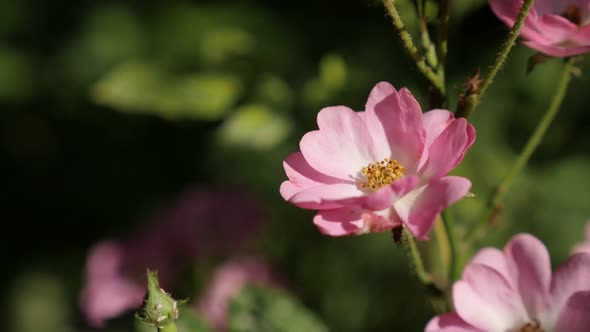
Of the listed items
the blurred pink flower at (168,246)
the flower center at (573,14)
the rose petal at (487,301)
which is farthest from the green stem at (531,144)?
the blurred pink flower at (168,246)

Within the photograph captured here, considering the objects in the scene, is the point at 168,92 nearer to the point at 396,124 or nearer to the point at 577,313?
the point at 396,124

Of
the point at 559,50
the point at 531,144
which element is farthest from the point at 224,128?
the point at 559,50

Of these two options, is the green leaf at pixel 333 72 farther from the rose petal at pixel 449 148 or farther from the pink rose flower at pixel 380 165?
the rose petal at pixel 449 148

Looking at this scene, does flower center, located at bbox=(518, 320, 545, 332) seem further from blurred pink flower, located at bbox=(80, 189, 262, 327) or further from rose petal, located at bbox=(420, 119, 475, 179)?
blurred pink flower, located at bbox=(80, 189, 262, 327)

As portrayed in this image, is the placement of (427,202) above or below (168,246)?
above

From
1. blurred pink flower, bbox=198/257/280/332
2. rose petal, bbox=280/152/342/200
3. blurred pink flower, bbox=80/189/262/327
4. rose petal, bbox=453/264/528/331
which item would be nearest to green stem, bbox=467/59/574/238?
rose petal, bbox=453/264/528/331

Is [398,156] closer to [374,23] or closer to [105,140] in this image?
[374,23]
